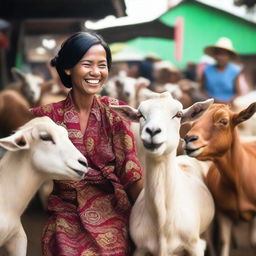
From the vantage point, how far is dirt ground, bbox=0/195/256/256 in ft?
13.1

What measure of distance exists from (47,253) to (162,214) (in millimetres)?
646

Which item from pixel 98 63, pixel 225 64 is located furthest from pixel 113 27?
pixel 98 63

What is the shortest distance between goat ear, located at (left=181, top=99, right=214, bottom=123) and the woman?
36 centimetres

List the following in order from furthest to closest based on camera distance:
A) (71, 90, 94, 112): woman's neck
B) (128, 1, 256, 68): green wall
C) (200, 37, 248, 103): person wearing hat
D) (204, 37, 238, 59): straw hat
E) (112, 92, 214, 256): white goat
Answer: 1. (128, 1, 256, 68): green wall
2. (204, 37, 238, 59): straw hat
3. (200, 37, 248, 103): person wearing hat
4. (71, 90, 94, 112): woman's neck
5. (112, 92, 214, 256): white goat

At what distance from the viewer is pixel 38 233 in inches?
186

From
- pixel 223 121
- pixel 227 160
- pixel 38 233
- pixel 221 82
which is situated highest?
pixel 223 121

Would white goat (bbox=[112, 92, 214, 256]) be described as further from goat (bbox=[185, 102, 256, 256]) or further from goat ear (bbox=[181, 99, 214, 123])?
goat (bbox=[185, 102, 256, 256])

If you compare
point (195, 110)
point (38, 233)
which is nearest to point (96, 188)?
point (195, 110)

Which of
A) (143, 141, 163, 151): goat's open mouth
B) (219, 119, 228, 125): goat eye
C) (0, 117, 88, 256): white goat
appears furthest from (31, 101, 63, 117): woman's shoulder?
(219, 119, 228, 125): goat eye

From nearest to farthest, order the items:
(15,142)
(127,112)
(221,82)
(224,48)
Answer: (15,142) → (127,112) → (221,82) → (224,48)

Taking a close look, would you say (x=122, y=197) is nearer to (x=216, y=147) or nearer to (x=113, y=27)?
(x=216, y=147)

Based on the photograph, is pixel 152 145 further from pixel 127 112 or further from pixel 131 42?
pixel 131 42

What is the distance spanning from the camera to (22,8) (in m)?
8.63

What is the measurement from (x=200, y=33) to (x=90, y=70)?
691 cm
